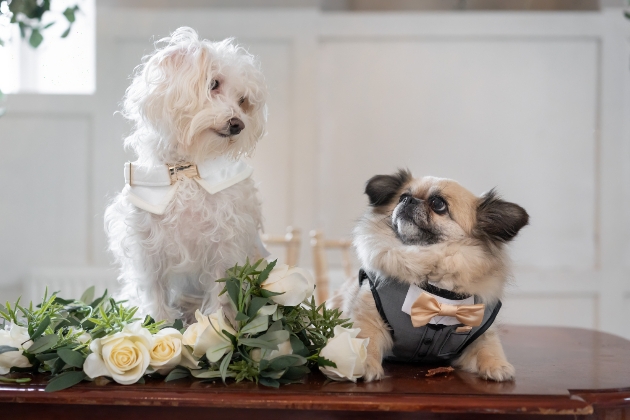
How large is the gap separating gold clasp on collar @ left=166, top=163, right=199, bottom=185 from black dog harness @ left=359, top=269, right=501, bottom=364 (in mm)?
497

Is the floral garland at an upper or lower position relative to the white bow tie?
lower

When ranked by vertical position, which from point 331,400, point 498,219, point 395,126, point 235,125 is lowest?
point 331,400

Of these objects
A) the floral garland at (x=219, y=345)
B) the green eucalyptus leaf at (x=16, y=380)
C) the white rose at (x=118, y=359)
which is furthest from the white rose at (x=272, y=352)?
the green eucalyptus leaf at (x=16, y=380)

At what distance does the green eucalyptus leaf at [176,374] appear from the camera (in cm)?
120

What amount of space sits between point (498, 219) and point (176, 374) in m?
0.77

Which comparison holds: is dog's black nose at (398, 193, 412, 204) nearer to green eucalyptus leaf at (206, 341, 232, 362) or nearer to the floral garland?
the floral garland

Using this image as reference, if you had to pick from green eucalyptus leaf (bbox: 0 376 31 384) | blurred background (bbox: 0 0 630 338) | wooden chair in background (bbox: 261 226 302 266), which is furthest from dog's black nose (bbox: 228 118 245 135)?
blurred background (bbox: 0 0 630 338)

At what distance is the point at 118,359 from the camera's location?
1154mm

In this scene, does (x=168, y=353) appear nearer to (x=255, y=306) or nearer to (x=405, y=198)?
(x=255, y=306)

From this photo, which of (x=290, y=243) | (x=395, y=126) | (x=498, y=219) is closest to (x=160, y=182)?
(x=498, y=219)

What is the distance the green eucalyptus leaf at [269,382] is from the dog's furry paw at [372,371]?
0.61 ft

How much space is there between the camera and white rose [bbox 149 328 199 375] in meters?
1.20

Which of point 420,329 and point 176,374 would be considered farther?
point 420,329

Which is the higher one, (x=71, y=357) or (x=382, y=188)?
(x=382, y=188)
